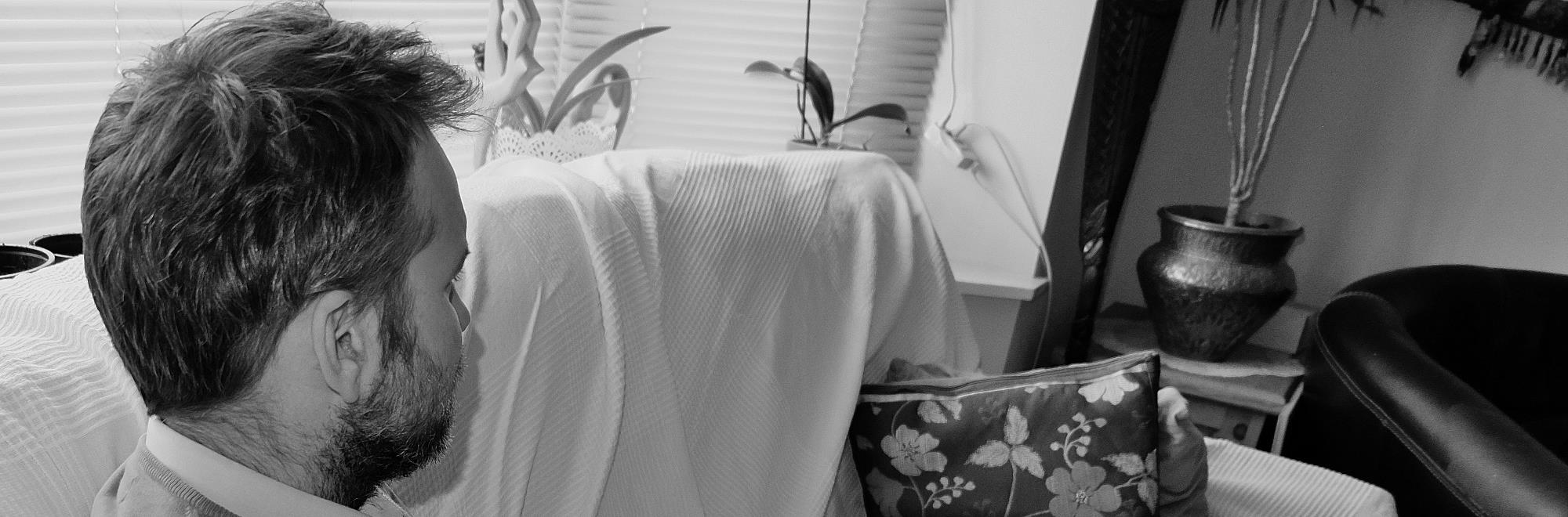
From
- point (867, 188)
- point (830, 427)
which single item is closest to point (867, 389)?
point (830, 427)

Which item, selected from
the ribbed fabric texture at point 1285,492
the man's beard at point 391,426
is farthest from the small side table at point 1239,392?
the man's beard at point 391,426

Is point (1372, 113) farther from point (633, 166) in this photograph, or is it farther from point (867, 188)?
point (633, 166)

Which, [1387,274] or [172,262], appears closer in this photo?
[172,262]

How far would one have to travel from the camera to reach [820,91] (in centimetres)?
185

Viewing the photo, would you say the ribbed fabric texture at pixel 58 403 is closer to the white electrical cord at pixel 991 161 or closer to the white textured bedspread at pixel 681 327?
the white textured bedspread at pixel 681 327

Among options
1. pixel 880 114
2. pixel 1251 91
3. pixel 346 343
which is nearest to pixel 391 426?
pixel 346 343

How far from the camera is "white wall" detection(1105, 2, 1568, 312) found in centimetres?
246

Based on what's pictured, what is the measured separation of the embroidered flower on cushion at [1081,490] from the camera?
4.39ft

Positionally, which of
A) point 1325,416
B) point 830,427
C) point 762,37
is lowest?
point 1325,416

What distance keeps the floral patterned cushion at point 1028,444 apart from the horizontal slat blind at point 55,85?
79 centimetres

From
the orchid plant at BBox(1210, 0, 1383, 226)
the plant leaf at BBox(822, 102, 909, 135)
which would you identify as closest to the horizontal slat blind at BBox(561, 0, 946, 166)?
the plant leaf at BBox(822, 102, 909, 135)

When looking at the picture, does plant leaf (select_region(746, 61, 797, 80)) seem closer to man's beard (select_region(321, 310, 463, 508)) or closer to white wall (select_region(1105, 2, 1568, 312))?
white wall (select_region(1105, 2, 1568, 312))

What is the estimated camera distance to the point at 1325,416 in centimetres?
189

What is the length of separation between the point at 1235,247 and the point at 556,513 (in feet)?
4.67
